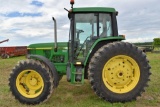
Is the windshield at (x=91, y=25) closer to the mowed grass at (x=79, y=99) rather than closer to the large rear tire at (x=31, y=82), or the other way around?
the large rear tire at (x=31, y=82)

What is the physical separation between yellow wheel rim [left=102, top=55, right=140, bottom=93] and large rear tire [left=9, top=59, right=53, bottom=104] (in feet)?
4.80

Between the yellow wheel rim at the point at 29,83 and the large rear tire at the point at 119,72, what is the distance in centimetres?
145

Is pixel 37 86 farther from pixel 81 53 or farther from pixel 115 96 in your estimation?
pixel 115 96

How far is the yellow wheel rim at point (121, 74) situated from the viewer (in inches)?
243

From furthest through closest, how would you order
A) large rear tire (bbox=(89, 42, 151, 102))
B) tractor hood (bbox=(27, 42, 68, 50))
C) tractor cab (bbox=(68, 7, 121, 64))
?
tractor hood (bbox=(27, 42, 68, 50)) → tractor cab (bbox=(68, 7, 121, 64)) → large rear tire (bbox=(89, 42, 151, 102))

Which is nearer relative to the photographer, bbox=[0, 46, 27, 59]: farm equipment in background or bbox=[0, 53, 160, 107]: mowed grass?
bbox=[0, 53, 160, 107]: mowed grass

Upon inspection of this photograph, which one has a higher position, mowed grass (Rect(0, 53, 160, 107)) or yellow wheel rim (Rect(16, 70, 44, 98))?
yellow wheel rim (Rect(16, 70, 44, 98))

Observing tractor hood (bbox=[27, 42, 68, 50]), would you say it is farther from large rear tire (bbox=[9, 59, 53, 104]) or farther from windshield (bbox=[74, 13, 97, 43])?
large rear tire (bbox=[9, 59, 53, 104])

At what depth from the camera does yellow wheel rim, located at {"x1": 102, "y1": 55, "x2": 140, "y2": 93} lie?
6.18m

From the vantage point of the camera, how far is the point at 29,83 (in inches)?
255

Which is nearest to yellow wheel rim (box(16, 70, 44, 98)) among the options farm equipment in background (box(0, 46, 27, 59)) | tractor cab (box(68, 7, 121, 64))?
tractor cab (box(68, 7, 121, 64))

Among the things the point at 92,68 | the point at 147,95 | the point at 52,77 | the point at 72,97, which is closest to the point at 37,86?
the point at 52,77

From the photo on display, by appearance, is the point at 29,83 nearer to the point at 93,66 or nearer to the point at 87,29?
the point at 93,66

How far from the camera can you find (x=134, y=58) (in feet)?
20.1
